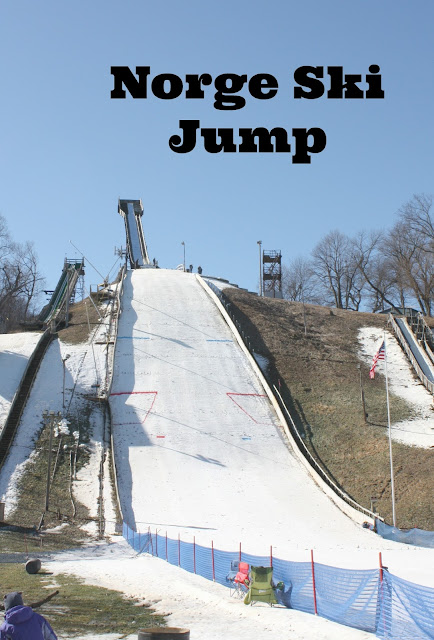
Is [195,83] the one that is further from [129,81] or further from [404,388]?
[404,388]

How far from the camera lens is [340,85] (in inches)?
779

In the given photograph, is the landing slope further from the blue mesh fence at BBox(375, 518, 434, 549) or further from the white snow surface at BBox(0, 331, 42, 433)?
the white snow surface at BBox(0, 331, 42, 433)

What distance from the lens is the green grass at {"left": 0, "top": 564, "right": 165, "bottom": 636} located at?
11.9m

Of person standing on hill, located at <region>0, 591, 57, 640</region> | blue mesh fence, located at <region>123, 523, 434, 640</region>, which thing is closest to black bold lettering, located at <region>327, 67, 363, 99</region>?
blue mesh fence, located at <region>123, 523, 434, 640</region>

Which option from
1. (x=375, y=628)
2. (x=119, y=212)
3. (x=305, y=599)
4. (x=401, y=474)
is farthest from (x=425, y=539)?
(x=119, y=212)

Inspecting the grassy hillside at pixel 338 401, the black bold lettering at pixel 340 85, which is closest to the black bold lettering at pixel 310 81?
the black bold lettering at pixel 340 85

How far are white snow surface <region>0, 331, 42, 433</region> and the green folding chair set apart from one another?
26.6 meters

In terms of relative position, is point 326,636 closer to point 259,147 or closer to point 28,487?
point 259,147

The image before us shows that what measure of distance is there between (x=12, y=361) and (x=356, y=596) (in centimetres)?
3927

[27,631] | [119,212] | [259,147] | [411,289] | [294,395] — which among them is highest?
[119,212]

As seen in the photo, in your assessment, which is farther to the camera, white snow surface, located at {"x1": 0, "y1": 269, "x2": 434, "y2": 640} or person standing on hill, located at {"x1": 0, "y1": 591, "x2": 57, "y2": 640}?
white snow surface, located at {"x1": 0, "y1": 269, "x2": 434, "y2": 640}

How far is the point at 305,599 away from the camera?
539 inches

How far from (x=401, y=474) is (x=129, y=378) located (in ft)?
64.2

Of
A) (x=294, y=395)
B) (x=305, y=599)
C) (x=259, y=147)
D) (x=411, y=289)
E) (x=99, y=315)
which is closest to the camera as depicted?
(x=305, y=599)
